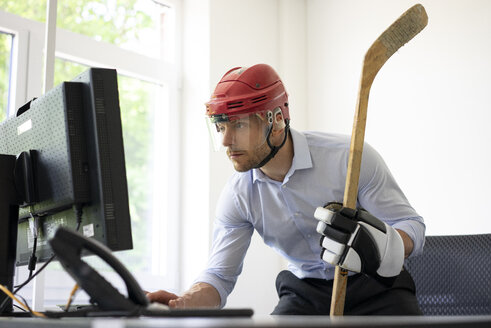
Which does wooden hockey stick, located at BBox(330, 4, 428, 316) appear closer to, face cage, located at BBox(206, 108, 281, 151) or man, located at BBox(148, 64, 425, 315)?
man, located at BBox(148, 64, 425, 315)

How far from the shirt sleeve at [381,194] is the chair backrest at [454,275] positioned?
16 centimetres

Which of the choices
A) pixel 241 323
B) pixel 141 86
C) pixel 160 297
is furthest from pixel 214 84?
pixel 241 323

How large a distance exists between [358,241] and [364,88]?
43 centimetres

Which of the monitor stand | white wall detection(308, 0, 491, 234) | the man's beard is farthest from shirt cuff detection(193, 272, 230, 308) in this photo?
white wall detection(308, 0, 491, 234)

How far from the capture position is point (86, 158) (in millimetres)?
1148

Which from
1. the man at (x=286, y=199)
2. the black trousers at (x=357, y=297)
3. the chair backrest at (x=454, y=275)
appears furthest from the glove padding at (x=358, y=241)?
the chair backrest at (x=454, y=275)

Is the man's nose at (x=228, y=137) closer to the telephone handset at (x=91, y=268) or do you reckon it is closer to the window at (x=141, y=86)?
the telephone handset at (x=91, y=268)

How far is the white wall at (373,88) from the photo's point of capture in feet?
10.3

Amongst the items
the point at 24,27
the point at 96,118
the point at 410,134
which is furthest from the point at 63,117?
the point at 410,134

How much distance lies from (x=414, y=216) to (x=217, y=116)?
2.14 ft

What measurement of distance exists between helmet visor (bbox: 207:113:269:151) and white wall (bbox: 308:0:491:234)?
161 centimetres

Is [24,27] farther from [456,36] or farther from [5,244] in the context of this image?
[456,36]

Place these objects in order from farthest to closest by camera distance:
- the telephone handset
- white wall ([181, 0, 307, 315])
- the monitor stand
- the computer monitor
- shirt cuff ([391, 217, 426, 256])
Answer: white wall ([181, 0, 307, 315])
shirt cuff ([391, 217, 426, 256])
the monitor stand
the computer monitor
the telephone handset

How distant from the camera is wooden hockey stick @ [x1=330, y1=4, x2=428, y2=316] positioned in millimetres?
1519
